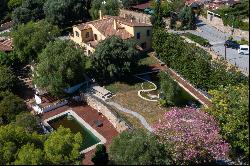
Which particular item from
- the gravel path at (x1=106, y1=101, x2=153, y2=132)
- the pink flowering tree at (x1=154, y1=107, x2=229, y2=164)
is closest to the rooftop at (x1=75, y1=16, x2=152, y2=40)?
the gravel path at (x1=106, y1=101, x2=153, y2=132)

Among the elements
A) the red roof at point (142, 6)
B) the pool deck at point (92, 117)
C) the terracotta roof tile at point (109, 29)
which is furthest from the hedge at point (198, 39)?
the pool deck at point (92, 117)

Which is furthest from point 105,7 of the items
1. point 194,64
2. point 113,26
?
point 194,64

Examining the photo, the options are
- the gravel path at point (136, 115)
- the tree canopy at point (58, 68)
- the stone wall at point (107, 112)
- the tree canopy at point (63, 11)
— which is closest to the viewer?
the gravel path at point (136, 115)

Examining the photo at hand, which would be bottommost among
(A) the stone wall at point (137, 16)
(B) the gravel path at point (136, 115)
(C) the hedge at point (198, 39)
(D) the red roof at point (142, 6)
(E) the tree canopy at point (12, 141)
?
(B) the gravel path at point (136, 115)

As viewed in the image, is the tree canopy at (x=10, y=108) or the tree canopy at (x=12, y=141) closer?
the tree canopy at (x=12, y=141)

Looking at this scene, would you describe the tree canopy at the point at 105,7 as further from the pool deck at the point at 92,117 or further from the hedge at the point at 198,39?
the pool deck at the point at 92,117

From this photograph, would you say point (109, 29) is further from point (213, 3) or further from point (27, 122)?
point (27, 122)
